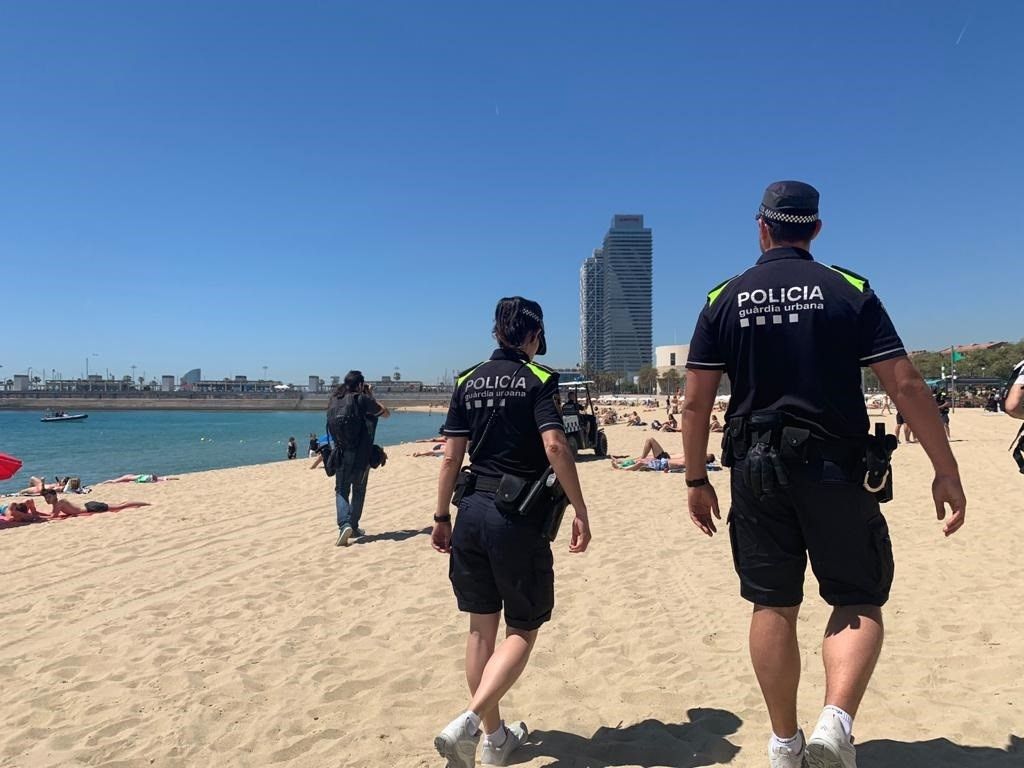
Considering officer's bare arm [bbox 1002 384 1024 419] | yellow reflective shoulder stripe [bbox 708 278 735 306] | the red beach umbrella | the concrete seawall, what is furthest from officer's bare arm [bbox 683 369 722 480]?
the concrete seawall

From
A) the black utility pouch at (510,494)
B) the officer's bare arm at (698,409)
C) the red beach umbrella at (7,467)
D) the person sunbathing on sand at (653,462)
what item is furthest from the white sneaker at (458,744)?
the person sunbathing on sand at (653,462)

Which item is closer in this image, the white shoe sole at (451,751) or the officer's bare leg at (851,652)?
the officer's bare leg at (851,652)

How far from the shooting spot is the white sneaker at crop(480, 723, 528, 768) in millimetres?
2732

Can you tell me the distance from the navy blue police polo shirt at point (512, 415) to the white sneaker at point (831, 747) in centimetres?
133

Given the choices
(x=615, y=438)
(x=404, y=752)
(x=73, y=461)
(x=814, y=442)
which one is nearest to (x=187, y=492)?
(x=404, y=752)

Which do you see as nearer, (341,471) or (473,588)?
(473,588)

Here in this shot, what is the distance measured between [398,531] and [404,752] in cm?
520

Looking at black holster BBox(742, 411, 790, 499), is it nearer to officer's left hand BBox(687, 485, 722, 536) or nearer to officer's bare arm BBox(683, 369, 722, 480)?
officer's bare arm BBox(683, 369, 722, 480)

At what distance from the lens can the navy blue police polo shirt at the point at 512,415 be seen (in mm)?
2787

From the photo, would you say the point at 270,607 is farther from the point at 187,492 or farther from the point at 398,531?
the point at 187,492

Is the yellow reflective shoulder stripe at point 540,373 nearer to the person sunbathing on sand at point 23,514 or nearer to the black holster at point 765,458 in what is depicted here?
the black holster at point 765,458

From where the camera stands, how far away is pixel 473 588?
2.81 m

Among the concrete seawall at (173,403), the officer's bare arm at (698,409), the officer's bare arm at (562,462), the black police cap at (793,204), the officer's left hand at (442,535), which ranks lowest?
the concrete seawall at (173,403)

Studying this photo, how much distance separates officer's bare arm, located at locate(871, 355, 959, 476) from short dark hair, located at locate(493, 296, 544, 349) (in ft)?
4.60
